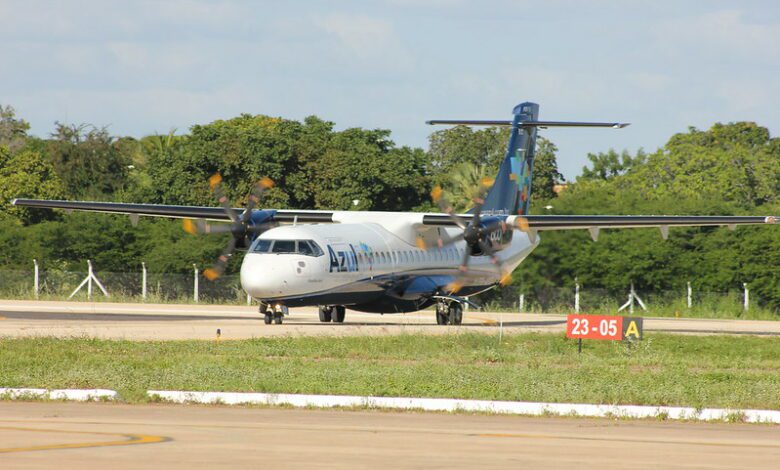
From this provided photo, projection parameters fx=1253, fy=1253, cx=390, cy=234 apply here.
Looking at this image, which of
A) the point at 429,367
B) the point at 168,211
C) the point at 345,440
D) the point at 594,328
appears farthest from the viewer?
the point at 168,211

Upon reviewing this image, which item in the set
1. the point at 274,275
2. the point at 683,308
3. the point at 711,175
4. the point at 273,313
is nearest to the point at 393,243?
the point at 273,313

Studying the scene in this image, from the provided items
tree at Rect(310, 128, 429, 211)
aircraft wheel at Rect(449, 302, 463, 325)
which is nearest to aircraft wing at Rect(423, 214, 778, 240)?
aircraft wheel at Rect(449, 302, 463, 325)

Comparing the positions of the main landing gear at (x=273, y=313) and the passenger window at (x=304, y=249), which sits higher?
the passenger window at (x=304, y=249)

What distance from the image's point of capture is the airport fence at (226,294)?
5134 centimetres

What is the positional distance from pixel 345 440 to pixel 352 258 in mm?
22192

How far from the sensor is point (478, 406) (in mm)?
16031

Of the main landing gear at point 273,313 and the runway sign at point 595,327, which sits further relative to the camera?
the main landing gear at point 273,313

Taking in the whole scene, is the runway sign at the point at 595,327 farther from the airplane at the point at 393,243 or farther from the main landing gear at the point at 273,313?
the main landing gear at the point at 273,313

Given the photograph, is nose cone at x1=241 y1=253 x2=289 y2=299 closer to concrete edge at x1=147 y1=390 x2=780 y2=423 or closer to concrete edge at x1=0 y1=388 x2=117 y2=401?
concrete edge at x1=147 y1=390 x2=780 y2=423

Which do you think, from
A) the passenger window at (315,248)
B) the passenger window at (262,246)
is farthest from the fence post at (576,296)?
the passenger window at (262,246)

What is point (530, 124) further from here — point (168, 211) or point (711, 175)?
point (711, 175)

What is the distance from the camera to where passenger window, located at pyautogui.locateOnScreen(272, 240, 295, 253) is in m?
32.7

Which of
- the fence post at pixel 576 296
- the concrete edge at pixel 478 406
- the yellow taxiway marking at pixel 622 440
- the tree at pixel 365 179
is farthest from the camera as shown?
the tree at pixel 365 179

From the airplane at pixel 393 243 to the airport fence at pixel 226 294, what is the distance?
10.4 metres
